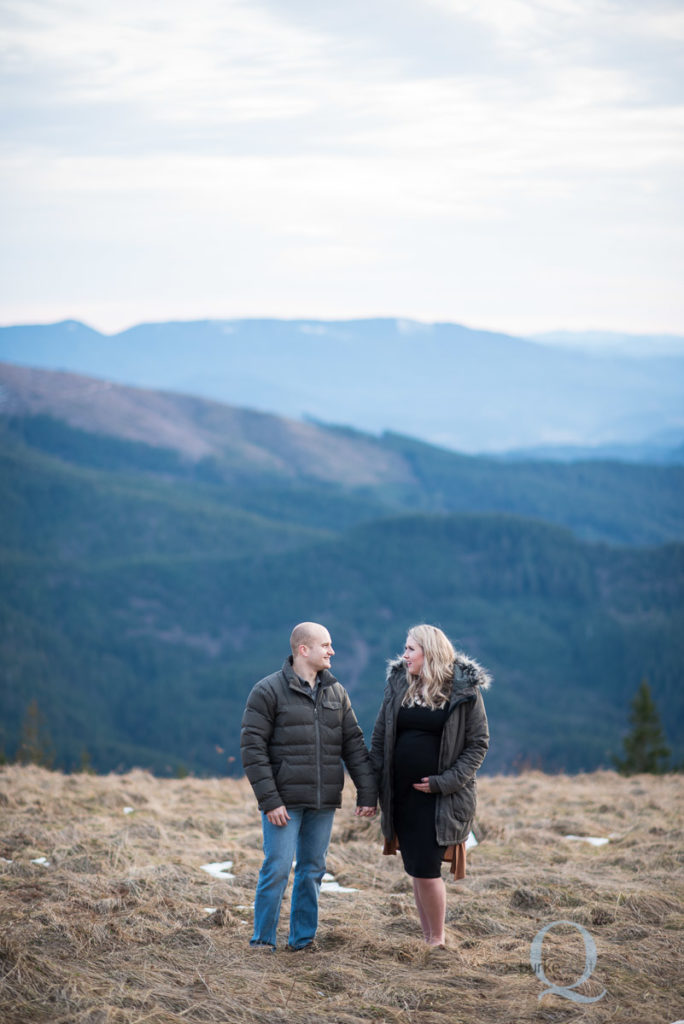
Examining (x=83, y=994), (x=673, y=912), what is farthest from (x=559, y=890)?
(x=83, y=994)

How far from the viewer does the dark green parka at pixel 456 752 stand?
5.34 metres

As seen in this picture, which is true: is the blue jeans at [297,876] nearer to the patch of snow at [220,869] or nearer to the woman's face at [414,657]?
the woman's face at [414,657]

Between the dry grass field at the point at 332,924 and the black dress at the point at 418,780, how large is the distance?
53cm

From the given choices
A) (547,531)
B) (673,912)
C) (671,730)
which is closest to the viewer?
(673,912)

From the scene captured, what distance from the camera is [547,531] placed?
190625 millimetres

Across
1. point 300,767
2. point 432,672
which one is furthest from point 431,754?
point 300,767

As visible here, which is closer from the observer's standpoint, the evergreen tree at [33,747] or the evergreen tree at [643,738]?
the evergreen tree at [33,747]

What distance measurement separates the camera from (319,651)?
5.44 meters

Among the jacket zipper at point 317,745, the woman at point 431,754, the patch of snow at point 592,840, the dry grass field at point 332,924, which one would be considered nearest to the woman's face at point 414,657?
the woman at point 431,754

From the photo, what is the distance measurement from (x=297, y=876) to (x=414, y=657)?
144 cm

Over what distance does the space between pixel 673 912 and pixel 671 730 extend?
12733cm

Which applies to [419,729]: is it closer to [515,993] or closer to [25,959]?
[515,993]

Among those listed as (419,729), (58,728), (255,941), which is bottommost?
(58,728)

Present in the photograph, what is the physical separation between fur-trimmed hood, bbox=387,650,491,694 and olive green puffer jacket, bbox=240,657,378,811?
0.35 metres
